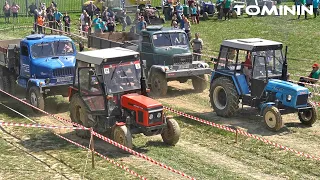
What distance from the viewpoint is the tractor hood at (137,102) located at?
1184 cm

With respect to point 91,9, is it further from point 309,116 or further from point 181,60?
point 309,116

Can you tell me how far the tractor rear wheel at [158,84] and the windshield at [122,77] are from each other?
17.7ft

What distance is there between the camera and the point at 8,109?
656 inches

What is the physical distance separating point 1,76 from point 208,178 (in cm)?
986

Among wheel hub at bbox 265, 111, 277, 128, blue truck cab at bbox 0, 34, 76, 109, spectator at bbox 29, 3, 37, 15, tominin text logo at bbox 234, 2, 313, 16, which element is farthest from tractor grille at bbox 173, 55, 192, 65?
spectator at bbox 29, 3, 37, 15

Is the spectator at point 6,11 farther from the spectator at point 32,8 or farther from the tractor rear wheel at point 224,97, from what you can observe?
the tractor rear wheel at point 224,97

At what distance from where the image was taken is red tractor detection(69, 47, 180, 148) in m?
12.0

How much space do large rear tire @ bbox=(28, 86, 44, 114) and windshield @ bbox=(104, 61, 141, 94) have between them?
407 centimetres

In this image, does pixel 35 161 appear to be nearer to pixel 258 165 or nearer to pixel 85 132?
pixel 85 132

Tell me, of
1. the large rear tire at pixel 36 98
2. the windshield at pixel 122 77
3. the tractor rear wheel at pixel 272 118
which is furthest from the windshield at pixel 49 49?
the tractor rear wheel at pixel 272 118

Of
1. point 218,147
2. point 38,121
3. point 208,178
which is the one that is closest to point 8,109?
point 38,121

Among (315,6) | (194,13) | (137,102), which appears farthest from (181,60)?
(315,6)

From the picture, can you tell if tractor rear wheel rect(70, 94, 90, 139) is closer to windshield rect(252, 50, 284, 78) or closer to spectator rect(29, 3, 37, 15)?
A: windshield rect(252, 50, 284, 78)

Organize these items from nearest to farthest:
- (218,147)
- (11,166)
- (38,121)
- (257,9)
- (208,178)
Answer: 1. (208,178)
2. (11,166)
3. (218,147)
4. (38,121)
5. (257,9)
